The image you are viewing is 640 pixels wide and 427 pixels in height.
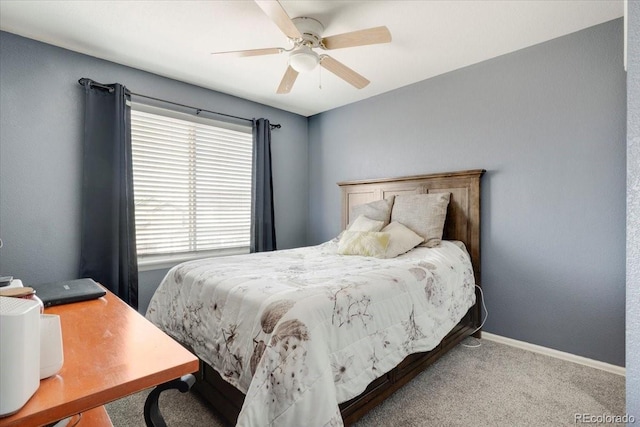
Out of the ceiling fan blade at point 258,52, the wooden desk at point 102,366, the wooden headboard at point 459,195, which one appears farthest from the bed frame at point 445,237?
the ceiling fan blade at point 258,52

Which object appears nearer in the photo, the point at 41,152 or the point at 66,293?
the point at 66,293

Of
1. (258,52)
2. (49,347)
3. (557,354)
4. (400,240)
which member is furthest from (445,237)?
(49,347)

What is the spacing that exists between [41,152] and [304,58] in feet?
7.32

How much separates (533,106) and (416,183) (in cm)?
116

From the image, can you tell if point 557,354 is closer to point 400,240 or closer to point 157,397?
point 400,240

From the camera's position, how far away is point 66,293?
132 centimetres

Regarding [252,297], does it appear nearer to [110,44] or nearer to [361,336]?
[361,336]

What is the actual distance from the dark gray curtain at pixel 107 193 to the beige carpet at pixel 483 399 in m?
1.13

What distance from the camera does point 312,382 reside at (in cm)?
125

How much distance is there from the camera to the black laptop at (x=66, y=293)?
1.25 meters

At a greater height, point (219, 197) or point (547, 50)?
point (547, 50)

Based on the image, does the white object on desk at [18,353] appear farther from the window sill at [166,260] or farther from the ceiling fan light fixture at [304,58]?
the window sill at [166,260]

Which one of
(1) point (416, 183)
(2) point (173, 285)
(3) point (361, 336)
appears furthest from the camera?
(1) point (416, 183)

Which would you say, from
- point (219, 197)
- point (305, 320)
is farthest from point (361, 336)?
point (219, 197)
